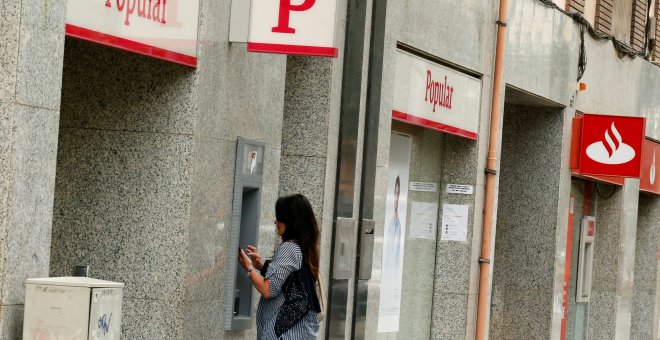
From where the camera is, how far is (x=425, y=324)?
14.2m

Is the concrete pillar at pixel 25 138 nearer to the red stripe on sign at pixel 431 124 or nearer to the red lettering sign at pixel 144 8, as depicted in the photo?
the red lettering sign at pixel 144 8

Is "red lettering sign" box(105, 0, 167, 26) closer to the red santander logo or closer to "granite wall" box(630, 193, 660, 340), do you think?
the red santander logo

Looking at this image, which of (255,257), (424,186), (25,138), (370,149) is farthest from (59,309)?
(424,186)

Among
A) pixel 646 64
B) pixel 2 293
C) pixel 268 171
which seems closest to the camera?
pixel 2 293

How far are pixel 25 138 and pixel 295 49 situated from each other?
8.08ft

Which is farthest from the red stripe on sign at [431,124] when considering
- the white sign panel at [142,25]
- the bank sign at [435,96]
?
the white sign panel at [142,25]

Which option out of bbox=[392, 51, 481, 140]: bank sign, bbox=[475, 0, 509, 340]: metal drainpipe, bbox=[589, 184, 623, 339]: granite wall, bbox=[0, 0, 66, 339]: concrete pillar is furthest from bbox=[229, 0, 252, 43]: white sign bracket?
bbox=[589, 184, 623, 339]: granite wall

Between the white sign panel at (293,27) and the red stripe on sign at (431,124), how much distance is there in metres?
3.63

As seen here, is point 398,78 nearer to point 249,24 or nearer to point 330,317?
point 330,317

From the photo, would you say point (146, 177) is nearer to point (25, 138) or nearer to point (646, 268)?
point (25, 138)

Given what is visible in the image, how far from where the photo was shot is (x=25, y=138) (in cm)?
643

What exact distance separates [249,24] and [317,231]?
152 cm

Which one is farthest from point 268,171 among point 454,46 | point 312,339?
point 454,46

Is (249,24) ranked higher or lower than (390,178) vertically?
higher
